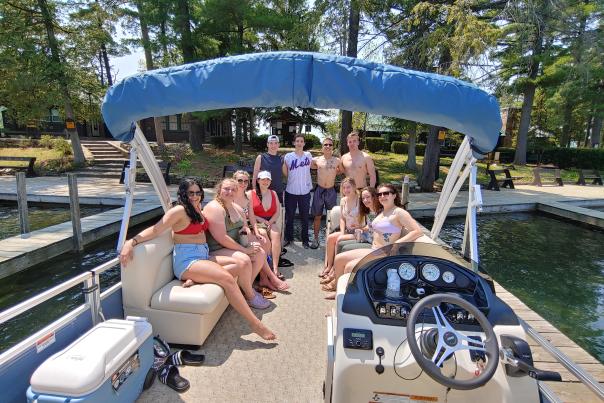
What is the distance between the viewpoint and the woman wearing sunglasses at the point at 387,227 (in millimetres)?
3230

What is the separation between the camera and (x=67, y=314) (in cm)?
227

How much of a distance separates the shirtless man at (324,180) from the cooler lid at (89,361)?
3303 millimetres

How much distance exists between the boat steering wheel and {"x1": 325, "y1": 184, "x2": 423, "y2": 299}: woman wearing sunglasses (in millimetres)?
1496

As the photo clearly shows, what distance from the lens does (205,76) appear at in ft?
8.30

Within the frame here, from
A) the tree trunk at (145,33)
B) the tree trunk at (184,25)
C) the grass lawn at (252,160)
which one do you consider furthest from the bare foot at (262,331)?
the tree trunk at (145,33)

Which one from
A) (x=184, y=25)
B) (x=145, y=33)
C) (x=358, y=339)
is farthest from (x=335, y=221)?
(x=145, y=33)

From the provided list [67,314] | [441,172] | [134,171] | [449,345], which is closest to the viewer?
[449,345]

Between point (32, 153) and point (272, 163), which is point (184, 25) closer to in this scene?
A: point (32, 153)

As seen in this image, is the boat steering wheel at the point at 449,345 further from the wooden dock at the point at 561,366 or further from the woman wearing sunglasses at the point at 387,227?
the woman wearing sunglasses at the point at 387,227

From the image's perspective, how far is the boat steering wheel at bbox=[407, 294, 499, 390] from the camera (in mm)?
1522

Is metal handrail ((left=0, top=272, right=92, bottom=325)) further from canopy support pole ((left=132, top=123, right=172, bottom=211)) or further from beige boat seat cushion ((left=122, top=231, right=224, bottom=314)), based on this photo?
canopy support pole ((left=132, top=123, right=172, bottom=211))

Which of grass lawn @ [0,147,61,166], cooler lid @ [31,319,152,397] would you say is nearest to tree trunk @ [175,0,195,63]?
grass lawn @ [0,147,61,166]

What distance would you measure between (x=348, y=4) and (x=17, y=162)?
528 inches

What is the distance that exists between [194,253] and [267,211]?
5.04 ft
